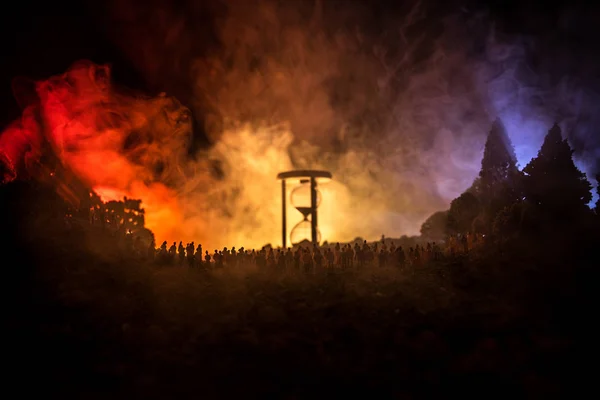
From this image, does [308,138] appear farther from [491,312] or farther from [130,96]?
[491,312]

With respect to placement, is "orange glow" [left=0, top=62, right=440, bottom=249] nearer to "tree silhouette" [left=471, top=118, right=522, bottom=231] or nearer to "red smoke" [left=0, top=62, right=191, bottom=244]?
"red smoke" [left=0, top=62, right=191, bottom=244]

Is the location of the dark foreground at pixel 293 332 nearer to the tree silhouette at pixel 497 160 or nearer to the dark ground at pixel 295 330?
the dark ground at pixel 295 330

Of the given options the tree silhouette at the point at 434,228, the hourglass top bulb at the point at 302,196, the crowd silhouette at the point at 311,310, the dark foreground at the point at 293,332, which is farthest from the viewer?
the tree silhouette at the point at 434,228

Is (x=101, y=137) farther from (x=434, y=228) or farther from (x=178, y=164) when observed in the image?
(x=434, y=228)

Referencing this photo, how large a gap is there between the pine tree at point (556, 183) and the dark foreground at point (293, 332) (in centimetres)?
271

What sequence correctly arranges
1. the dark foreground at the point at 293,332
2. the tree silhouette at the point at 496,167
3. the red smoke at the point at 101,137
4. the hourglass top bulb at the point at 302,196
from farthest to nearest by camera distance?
the hourglass top bulb at the point at 302,196
the red smoke at the point at 101,137
the tree silhouette at the point at 496,167
the dark foreground at the point at 293,332

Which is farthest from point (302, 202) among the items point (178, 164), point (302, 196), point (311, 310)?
point (311, 310)

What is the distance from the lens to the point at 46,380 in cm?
661

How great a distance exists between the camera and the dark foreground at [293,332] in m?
6.58

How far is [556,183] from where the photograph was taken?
12.0 meters

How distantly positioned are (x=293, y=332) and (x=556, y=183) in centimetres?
805

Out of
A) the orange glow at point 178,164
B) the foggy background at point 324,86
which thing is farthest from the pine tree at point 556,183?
the orange glow at point 178,164

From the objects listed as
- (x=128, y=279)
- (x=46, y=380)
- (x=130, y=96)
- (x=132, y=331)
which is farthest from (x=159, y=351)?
(x=130, y=96)

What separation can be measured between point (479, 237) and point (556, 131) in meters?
3.41
